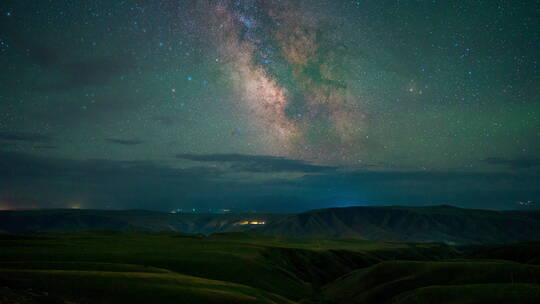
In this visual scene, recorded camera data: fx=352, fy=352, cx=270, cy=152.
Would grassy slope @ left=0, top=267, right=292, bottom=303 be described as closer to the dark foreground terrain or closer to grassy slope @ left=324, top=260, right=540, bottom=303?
the dark foreground terrain

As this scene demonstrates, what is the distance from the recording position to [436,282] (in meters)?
69.4

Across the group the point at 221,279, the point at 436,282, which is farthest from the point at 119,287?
the point at 436,282

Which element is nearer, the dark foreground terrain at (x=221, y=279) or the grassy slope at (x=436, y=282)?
the dark foreground terrain at (x=221, y=279)

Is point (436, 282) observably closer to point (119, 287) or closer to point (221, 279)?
point (221, 279)

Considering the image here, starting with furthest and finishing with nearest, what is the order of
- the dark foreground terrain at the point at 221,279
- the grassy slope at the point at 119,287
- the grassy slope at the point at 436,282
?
1. the grassy slope at the point at 436,282
2. the dark foreground terrain at the point at 221,279
3. the grassy slope at the point at 119,287

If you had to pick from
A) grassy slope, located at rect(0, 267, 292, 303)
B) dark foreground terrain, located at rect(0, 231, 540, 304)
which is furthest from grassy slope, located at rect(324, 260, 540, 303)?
grassy slope, located at rect(0, 267, 292, 303)

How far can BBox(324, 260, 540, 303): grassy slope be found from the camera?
5351cm

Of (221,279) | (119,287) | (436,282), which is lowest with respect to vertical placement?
(119,287)

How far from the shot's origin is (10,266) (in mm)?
46000

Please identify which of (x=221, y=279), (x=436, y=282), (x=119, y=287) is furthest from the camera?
(x=221, y=279)

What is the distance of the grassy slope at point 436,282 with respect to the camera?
5351 cm

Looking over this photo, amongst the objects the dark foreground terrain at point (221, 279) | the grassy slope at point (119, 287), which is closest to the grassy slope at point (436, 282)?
the dark foreground terrain at point (221, 279)

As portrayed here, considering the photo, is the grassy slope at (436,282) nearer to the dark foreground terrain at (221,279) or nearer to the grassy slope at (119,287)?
the dark foreground terrain at (221,279)

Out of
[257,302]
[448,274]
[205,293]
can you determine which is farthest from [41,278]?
[448,274]
